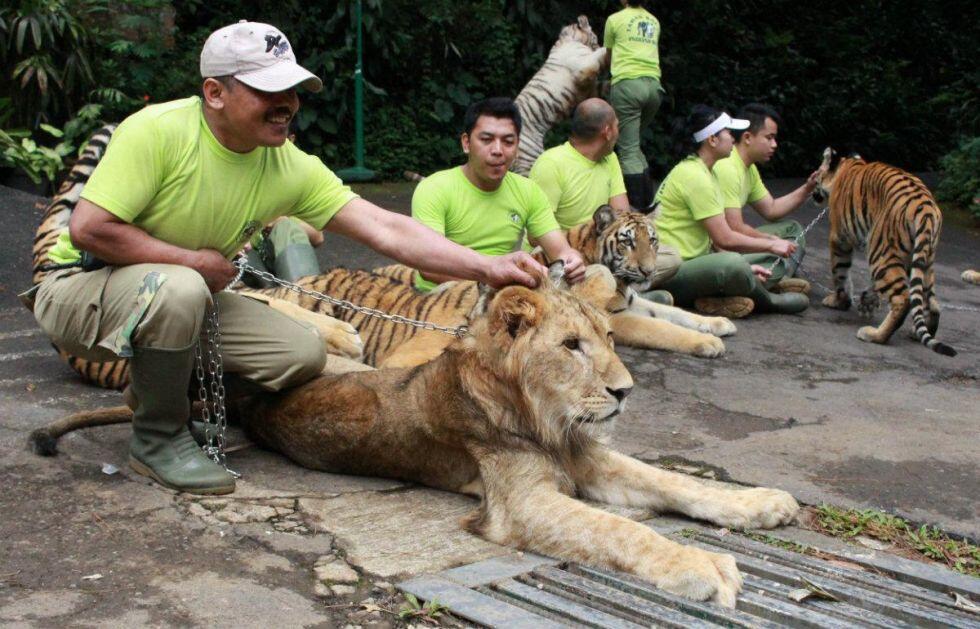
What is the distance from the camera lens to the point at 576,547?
3312mm

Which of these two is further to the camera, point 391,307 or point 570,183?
point 570,183

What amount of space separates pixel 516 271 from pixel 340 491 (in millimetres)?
955

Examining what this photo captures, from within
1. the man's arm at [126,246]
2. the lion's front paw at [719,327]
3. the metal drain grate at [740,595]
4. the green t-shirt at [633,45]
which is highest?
the green t-shirt at [633,45]

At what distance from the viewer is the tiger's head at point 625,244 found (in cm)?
644

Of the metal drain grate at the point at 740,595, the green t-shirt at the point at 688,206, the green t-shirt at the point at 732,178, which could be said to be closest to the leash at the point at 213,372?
the metal drain grate at the point at 740,595

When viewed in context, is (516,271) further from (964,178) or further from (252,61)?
(964,178)

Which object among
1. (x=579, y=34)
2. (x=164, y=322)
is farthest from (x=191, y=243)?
(x=579, y=34)

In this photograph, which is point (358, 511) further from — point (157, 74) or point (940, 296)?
point (157, 74)

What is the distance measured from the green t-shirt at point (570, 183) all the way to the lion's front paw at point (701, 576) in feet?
13.0

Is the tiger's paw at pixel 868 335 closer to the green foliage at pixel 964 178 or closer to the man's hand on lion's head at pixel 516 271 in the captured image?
the man's hand on lion's head at pixel 516 271

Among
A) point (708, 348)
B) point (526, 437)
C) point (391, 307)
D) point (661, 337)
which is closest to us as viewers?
point (526, 437)

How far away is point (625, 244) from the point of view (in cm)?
643

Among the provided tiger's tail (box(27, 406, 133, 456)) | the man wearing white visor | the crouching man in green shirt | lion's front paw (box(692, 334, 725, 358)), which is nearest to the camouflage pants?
tiger's tail (box(27, 406, 133, 456))

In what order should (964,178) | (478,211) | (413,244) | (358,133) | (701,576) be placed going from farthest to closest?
1. (964,178)
2. (358,133)
3. (478,211)
4. (413,244)
5. (701,576)
